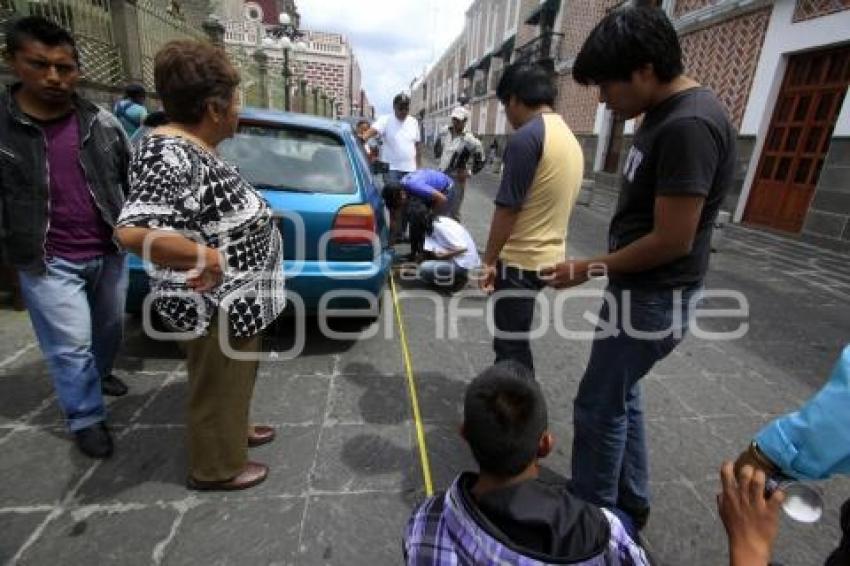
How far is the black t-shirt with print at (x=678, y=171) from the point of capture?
1.37m

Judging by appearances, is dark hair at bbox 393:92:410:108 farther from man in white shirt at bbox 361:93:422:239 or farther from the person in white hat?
the person in white hat

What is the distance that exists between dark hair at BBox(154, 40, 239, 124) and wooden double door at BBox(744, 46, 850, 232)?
401 inches

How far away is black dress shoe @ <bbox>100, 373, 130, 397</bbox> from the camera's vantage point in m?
2.72

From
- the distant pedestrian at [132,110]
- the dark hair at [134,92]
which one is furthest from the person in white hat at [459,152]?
the dark hair at [134,92]

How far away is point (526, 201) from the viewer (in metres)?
2.23

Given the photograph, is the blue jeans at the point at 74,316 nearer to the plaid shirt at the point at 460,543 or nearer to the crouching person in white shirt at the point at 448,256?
the plaid shirt at the point at 460,543

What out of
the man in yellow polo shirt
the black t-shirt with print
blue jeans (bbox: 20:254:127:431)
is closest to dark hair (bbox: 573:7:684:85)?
the black t-shirt with print

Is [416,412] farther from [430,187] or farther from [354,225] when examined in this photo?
[430,187]

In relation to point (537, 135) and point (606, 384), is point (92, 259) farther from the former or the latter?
point (606, 384)

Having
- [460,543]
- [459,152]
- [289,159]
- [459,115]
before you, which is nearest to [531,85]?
[289,159]

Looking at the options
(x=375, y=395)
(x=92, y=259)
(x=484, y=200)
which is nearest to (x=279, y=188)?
(x=92, y=259)

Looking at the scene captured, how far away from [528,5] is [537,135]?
32240mm

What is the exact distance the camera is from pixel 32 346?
319 centimetres

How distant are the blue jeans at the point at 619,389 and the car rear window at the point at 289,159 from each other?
2126 mm
